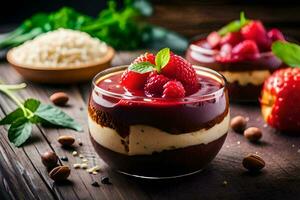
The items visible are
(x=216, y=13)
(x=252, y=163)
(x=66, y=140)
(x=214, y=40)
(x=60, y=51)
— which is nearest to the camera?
(x=252, y=163)

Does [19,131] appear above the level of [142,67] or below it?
below

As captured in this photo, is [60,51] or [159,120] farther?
[60,51]

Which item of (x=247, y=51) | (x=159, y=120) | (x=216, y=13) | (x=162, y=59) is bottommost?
(x=216, y=13)

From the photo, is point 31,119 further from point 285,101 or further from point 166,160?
point 285,101

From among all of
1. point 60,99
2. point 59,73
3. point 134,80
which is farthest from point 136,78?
point 59,73

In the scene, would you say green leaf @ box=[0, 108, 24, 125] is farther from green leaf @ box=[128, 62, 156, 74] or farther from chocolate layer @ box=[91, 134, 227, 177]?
green leaf @ box=[128, 62, 156, 74]

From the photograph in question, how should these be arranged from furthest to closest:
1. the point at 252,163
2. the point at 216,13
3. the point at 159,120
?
the point at 216,13, the point at 252,163, the point at 159,120

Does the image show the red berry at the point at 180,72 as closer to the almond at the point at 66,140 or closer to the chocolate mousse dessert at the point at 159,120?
the chocolate mousse dessert at the point at 159,120
